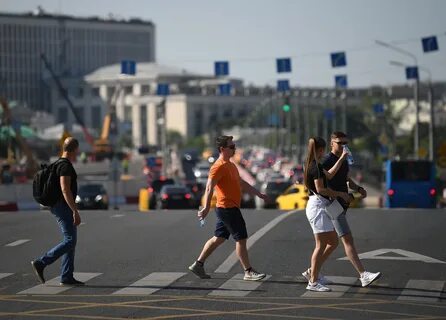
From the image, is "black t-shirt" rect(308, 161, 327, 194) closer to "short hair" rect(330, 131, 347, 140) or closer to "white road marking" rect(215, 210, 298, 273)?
"short hair" rect(330, 131, 347, 140)

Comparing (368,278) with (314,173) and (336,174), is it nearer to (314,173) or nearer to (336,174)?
(336,174)

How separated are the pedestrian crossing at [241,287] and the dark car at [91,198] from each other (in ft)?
114

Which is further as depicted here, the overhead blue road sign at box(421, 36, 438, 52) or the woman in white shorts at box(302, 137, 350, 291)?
the overhead blue road sign at box(421, 36, 438, 52)

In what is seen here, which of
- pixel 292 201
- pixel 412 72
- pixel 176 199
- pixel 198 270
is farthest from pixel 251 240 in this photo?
pixel 412 72

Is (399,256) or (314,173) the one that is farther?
(399,256)

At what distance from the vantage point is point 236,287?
53.3 feet

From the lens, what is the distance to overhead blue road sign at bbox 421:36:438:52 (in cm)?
5684

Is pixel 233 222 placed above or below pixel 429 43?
below

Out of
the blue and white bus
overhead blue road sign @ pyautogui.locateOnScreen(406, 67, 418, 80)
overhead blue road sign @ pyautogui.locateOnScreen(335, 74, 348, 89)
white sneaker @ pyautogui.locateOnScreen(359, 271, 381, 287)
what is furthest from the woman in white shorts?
overhead blue road sign @ pyautogui.locateOnScreen(335, 74, 348, 89)

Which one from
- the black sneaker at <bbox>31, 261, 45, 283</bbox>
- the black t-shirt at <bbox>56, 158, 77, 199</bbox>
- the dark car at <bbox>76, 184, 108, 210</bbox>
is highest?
the black t-shirt at <bbox>56, 158, 77, 199</bbox>

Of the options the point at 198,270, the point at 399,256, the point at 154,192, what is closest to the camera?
the point at 198,270

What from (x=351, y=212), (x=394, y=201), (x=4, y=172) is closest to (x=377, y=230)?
(x=351, y=212)

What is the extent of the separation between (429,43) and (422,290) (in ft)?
138

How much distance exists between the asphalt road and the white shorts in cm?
76
